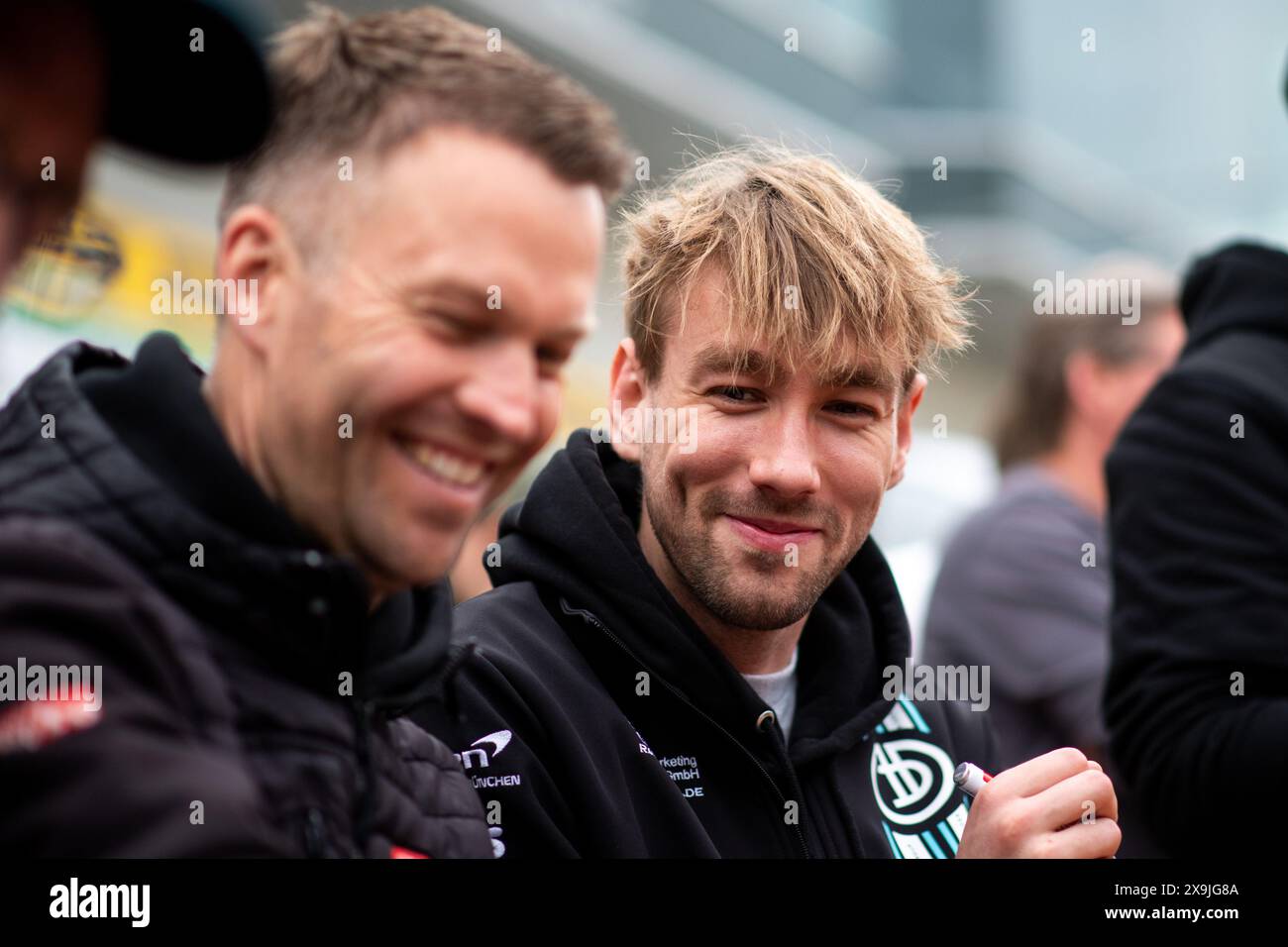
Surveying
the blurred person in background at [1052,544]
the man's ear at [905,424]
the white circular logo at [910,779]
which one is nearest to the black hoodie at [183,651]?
the white circular logo at [910,779]

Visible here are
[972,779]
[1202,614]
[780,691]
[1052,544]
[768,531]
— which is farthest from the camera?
[1052,544]

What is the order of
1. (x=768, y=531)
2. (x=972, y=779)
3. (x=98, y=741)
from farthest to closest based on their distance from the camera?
(x=768, y=531) < (x=972, y=779) < (x=98, y=741)

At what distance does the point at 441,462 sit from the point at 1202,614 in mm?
1739

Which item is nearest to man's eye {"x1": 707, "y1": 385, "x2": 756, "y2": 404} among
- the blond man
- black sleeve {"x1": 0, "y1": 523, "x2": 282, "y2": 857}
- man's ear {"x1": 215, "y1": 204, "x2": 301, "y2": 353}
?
the blond man

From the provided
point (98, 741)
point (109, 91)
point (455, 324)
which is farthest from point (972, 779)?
point (109, 91)

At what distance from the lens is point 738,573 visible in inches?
89.2

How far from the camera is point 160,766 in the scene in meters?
1.14

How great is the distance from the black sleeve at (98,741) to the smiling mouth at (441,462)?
1.07ft

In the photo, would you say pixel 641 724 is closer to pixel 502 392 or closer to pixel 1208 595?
pixel 502 392

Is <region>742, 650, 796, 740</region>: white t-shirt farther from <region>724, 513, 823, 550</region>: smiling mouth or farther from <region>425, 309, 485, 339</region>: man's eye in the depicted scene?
<region>425, 309, 485, 339</region>: man's eye

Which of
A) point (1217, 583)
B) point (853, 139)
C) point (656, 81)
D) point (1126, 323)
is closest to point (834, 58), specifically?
point (853, 139)

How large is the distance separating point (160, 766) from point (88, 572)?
18 cm
